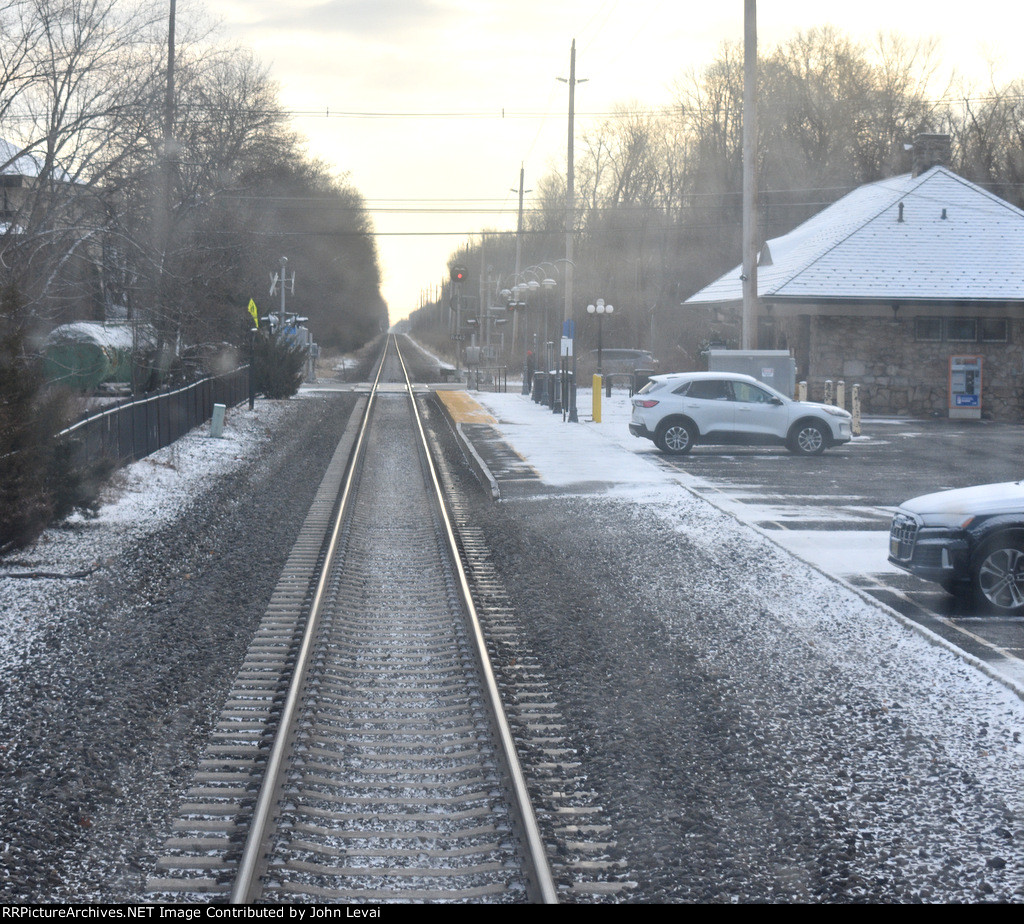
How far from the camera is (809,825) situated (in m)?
5.52

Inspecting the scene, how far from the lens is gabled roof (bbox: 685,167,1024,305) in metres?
31.7

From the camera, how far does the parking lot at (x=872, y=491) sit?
9.77 metres

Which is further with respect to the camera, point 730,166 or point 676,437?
point 730,166

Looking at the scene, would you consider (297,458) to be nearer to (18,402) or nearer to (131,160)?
(131,160)

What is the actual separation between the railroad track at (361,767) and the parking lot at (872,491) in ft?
13.4

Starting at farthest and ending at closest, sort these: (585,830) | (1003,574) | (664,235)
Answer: (664,235) < (1003,574) < (585,830)

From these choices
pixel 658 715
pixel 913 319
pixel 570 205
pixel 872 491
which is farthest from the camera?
pixel 570 205

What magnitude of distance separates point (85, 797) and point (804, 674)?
4.88 metres

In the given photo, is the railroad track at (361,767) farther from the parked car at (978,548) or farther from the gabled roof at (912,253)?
the gabled roof at (912,253)

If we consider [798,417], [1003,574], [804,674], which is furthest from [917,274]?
[804,674]

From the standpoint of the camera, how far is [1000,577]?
9773mm

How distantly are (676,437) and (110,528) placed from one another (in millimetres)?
12058

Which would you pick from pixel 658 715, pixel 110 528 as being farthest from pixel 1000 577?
pixel 110 528

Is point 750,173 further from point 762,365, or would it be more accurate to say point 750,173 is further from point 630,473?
point 630,473
